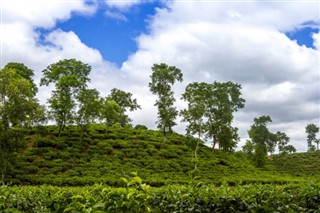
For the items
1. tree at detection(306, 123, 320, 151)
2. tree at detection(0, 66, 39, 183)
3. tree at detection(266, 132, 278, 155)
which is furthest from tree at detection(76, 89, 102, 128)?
tree at detection(306, 123, 320, 151)

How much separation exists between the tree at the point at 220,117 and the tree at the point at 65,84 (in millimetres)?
17814

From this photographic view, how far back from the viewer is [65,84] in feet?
145

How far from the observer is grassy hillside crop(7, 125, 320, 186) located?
3409 centimetres

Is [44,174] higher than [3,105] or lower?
lower

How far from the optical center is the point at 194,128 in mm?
45656

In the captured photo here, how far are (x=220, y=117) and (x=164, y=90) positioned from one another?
9752 mm

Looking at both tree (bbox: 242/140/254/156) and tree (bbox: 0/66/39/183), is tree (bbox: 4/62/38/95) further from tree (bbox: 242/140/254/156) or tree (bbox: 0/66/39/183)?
tree (bbox: 242/140/254/156)

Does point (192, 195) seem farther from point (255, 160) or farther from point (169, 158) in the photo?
point (255, 160)

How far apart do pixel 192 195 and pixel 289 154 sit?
7313 centimetres

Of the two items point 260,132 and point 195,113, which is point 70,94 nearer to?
point 195,113

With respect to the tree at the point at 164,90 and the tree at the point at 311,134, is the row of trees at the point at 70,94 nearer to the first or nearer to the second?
the tree at the point at 164,90

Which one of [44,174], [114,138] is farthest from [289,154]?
[44,174]

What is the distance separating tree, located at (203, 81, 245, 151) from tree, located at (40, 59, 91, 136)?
17814 mm

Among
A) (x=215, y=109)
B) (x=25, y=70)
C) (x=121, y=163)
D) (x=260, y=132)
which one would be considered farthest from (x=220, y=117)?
(x=25, y=70)
